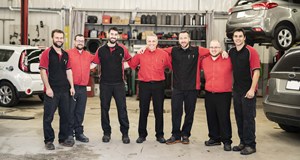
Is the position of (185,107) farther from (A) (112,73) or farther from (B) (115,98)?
(A) (112,73)

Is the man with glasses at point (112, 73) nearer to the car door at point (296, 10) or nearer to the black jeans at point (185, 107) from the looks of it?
the black jeans at point (185, 107)

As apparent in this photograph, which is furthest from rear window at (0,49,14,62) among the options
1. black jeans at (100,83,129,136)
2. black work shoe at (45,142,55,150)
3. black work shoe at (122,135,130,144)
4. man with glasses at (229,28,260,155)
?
man with glasses at (229,28,260,155)

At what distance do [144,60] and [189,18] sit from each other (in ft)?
26.5

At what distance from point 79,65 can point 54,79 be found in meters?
0.46

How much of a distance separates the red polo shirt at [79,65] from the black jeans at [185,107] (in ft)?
4.31

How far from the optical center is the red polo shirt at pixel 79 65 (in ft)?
18.2

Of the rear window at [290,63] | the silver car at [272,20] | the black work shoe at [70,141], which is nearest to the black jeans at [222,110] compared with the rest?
the rear window at [290,63]

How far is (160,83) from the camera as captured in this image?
18.6ft

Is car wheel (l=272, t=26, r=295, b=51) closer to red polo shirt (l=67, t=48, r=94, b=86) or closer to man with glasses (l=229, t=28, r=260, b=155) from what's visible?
man with glasses (l=229, t=28, r=260, b=155)

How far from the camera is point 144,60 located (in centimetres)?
562

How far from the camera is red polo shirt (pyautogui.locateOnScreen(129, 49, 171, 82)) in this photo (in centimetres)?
559

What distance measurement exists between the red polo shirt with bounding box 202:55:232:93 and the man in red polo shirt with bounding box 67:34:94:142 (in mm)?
1738

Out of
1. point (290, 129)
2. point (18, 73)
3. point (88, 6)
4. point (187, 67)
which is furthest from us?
point (88, 6)

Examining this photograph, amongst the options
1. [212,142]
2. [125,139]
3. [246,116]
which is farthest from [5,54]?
[246,116]
